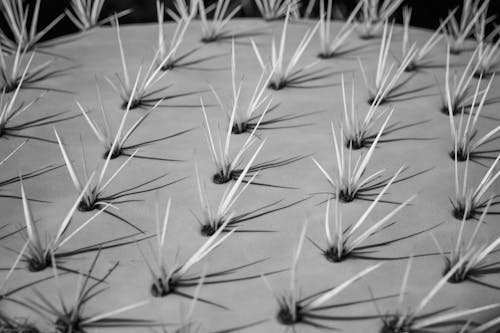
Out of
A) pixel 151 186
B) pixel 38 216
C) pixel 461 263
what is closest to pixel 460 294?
pixel 461 263

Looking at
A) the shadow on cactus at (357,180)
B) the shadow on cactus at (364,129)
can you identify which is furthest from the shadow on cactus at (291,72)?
the shadow on cactus at (357,180)

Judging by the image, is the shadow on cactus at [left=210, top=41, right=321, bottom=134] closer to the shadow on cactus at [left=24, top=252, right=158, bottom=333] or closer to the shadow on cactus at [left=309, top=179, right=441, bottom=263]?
the shadow on cactus at [left=309, top=179, right=441, bottom=263]

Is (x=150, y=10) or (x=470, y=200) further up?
(x=470, y=200)

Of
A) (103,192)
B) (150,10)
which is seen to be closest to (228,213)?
(103,192)

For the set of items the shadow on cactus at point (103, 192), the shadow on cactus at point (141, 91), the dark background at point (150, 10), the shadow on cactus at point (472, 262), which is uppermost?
the shadow on cactus at point (141, 91)

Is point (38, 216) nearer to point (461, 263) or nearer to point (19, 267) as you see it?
point (19, 267)

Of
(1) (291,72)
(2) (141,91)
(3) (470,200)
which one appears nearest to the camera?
(3) (470,200)

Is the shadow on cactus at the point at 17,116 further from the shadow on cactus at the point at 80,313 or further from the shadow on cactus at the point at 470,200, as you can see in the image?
the shadow on cactus at the point at 470,200

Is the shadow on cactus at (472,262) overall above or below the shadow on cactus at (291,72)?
below

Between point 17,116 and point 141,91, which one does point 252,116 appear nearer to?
point 141,91
